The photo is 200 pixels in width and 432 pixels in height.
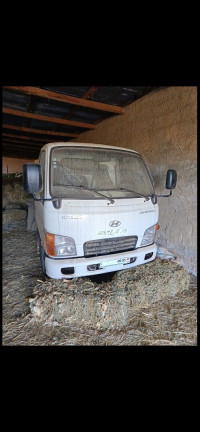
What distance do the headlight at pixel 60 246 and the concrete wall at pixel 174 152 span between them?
7.81 feet

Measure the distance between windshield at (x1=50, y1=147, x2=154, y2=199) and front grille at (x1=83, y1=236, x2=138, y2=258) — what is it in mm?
546

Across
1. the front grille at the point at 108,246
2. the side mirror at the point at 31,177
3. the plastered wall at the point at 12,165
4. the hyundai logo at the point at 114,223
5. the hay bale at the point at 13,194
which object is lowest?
the front grille at the point at 108,246

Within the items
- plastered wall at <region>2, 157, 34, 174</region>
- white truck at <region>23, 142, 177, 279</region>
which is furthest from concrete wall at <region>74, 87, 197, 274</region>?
plastered wall at <region>2, 157, 34, 174</region>

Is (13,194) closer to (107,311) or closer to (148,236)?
(148,236)

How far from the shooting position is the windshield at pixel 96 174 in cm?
225

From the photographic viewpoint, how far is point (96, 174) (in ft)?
8.32

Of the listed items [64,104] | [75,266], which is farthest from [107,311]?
[64,104]

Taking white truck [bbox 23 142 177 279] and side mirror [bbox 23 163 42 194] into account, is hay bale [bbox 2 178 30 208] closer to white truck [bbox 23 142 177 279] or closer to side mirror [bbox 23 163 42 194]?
white truck [bbox 23 142 177 279]

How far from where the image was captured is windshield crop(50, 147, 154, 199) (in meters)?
2.25

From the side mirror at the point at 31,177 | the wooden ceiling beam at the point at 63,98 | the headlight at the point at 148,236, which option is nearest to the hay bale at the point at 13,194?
the wooden ceiling beam at the point at 63,98

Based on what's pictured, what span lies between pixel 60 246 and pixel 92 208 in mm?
558

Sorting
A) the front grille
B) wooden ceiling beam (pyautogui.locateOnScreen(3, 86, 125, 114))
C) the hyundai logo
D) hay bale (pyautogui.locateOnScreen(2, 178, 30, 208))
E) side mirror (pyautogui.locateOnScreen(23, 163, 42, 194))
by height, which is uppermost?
wooden ceiling beam (pyautogui.locateOnScreen(3, 86, 125, 114))

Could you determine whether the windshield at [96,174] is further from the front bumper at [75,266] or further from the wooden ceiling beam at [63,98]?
the wooden ceiling beam at [63,98]

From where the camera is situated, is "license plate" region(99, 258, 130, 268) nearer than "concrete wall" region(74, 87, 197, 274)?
Yes
